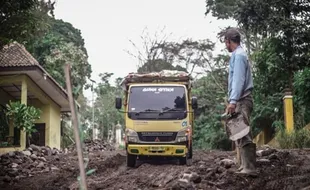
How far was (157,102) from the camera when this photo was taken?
1279 centimetres

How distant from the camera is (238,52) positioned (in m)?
6.96

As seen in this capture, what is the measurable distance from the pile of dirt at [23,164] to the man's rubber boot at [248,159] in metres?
6.63

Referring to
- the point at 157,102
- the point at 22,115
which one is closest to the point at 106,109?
the point at 22,115

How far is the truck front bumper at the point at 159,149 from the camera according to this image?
12.5 m

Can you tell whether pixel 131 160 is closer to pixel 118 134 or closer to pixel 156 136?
pixel 156 136

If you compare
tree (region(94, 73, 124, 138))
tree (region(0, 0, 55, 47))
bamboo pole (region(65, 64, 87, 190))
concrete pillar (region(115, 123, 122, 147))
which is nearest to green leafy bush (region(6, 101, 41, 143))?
tree (region(0, 0, 55, 47))

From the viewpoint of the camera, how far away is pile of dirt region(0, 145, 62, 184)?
13.0 meters

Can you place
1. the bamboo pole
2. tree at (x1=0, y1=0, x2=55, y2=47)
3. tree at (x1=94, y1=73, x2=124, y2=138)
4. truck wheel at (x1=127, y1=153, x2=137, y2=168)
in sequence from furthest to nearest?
tree at (x1=94, y1=73, x2=124, y2=138) < truck wheel at (x1=127, y1=153, x2=137, y2=168) < tree at (x1=0, y1=0, x2=55, y2=47) < the bamboo pole

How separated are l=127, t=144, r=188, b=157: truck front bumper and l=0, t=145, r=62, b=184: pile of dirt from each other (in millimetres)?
3140

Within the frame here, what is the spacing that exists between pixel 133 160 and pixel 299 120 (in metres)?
8.60

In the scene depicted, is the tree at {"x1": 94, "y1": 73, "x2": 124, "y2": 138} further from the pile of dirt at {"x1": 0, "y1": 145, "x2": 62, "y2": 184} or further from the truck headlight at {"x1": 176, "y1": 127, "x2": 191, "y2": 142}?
the truck headlight at {"x1": 176, "y1": 127, "x2": 191, "y2": 142}

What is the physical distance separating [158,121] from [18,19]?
4.76m

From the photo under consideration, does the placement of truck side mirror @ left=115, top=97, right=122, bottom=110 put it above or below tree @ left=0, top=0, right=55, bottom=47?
below

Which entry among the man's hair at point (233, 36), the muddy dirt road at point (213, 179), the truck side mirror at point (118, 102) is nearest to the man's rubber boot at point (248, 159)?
the muddy dirt road at point (213, 179)
